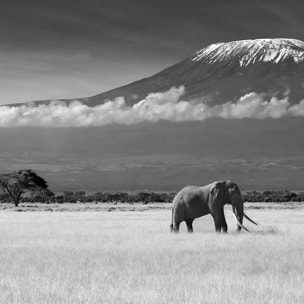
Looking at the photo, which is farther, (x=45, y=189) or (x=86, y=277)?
(x=45, y=189)

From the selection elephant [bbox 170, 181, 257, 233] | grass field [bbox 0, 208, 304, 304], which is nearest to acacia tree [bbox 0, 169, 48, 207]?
elephant [bbox 170, 181, 257, 233]

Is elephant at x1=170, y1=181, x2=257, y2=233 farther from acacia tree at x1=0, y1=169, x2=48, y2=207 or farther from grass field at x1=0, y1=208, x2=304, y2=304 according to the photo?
acacia tree at x1=0, y1=169, x2=48, y2=207

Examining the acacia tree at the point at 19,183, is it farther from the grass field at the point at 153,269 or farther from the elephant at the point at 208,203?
the grass field at the point at 153,269

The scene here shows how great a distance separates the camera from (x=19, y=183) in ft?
243

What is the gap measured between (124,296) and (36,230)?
17016mm

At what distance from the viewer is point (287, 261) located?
1578 centimetres

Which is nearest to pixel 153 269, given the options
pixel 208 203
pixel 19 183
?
pixel 208 203

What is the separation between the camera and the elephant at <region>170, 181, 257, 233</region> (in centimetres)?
2572

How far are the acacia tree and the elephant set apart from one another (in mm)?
49135

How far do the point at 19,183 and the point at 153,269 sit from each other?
200ft

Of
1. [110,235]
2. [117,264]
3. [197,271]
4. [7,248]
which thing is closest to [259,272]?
[197,271]

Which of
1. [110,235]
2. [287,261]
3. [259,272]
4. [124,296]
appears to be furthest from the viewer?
[110,235]

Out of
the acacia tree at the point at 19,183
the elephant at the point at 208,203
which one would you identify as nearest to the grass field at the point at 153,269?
the elephant at the point at 208,203

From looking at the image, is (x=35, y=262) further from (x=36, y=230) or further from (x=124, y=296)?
(x=36, y=230)
